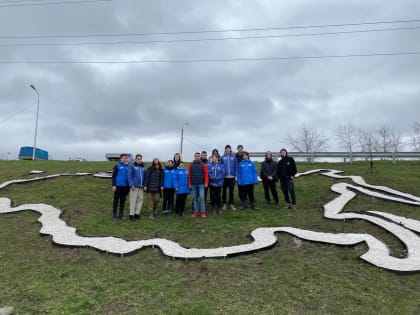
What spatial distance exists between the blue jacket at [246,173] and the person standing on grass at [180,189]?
1746mm

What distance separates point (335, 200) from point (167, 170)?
5.63m

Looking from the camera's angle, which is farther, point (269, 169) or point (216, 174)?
point (269, 169)

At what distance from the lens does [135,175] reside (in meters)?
9.80

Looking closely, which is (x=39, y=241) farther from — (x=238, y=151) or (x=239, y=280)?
(x=238, y=151)

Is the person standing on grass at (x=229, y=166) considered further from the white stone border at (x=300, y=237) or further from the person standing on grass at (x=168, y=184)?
the white stone border at (x=300, y=237)

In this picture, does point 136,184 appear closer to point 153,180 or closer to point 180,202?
point 153,180

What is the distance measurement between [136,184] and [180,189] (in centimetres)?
134

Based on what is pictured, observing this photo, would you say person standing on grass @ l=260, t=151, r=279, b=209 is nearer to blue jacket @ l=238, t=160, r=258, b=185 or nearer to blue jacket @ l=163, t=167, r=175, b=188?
blue jacket @ l=238, t=160, r=258, b=185

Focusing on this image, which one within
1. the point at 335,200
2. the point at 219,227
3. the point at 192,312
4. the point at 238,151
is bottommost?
the point at 192,312

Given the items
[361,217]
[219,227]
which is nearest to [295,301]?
[219,227]

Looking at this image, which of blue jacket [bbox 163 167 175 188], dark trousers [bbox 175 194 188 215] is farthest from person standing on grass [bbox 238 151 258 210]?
blue jacket [bbox 163 167 175 188]

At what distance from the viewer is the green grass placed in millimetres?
4758

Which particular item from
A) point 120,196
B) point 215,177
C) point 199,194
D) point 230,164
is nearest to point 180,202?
point 199,194

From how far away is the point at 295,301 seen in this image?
482cm
